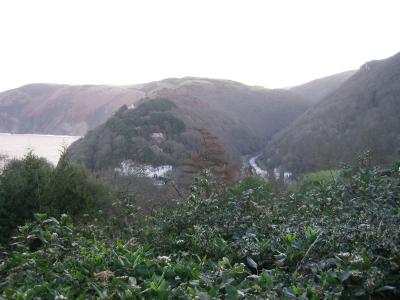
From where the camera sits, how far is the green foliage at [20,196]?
30.1 ft

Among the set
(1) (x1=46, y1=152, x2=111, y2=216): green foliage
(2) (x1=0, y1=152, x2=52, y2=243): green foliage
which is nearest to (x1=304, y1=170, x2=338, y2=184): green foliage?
(1) (x1=46, y1=152, x2=111, y2=216): green foliage

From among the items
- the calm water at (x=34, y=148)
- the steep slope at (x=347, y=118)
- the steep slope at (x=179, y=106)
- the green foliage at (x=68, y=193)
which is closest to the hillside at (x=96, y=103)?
the steep slope at (x=179, y=106)

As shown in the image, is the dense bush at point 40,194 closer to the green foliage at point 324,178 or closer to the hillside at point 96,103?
the green foliage at point 324,178

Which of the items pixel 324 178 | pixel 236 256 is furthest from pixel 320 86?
pixel 236 256

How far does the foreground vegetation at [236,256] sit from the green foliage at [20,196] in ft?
16.2

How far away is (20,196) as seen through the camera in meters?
9.66

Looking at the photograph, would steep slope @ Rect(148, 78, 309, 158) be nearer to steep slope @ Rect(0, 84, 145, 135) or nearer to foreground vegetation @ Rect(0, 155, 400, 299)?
steep slope @ Rect(0, 84, 145, 135)

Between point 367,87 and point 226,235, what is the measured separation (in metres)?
55.5

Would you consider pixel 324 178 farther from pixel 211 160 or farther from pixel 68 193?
pixel 211 160

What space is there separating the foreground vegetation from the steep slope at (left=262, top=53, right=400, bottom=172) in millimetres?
35323

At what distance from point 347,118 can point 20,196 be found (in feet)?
153

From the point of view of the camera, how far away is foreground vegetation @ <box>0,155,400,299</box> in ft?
8.51

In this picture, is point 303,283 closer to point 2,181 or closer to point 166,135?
point 2,181

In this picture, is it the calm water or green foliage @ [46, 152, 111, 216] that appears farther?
the calm water
